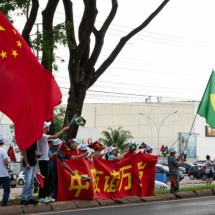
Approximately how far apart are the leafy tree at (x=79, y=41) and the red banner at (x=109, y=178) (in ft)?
7.66

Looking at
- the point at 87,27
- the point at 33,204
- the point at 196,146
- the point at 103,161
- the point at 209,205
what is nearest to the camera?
the point at 33,204

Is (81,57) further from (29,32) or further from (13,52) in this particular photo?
(13,52)

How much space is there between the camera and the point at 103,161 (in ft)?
56.4

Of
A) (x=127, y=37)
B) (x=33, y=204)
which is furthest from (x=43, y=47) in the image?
(x=33, y=204)

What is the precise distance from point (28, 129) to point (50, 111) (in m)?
0.60

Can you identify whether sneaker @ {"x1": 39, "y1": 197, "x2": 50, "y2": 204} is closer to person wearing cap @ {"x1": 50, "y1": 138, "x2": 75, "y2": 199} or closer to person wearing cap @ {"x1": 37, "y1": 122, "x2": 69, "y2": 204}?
person wearing cap @ {"x1": 37, "y1": 122, "x2": 69, "y2": 204}

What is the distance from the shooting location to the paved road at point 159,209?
1402cm

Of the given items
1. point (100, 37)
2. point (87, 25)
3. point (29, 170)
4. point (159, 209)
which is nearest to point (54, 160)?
point (29, 170)

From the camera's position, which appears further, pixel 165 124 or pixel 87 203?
pixel 165 124

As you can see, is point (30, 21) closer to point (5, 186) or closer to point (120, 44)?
point (120, 44)

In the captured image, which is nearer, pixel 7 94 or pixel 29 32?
pixel 7 94

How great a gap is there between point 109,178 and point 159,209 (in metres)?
2.59

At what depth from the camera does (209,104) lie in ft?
68.3

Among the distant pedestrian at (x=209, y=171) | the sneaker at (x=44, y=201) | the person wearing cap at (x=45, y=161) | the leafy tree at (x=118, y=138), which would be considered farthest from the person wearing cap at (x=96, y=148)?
the leafy tree at (x=118, y=138)
